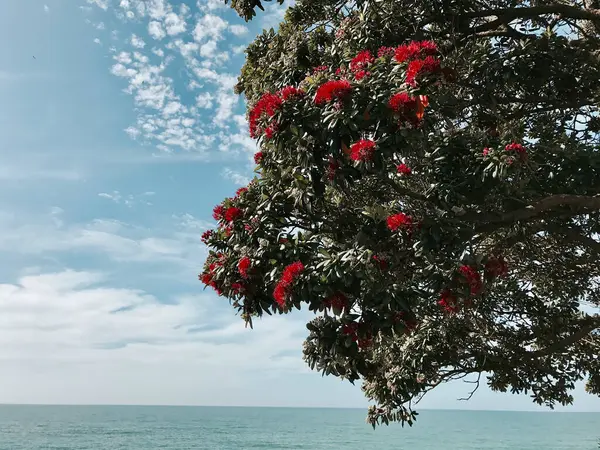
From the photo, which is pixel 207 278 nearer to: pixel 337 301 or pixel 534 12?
pixel 337 301

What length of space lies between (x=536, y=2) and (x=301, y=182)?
502 centimetres

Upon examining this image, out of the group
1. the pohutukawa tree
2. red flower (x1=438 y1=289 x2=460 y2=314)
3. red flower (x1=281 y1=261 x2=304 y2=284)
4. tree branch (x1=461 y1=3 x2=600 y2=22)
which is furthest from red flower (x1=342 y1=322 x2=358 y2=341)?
tree branch (x1=461 y1=3 x2=600 y2=22)

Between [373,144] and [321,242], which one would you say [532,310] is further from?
[373,144]

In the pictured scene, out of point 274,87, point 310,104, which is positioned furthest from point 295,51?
point 310,104

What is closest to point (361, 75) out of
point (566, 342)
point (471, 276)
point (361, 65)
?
point (361, 65)

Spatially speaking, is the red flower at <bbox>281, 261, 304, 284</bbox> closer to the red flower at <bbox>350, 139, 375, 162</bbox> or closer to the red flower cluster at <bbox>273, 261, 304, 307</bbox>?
the red flower cluster at <bbox>273, 261, 304, 307</bbox>

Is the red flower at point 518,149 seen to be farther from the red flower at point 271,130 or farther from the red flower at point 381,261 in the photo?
the red flower at point 271,130

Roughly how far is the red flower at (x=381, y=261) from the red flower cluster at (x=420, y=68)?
66.2 inches

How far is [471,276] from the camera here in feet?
18.2

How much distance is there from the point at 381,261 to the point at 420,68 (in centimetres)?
187

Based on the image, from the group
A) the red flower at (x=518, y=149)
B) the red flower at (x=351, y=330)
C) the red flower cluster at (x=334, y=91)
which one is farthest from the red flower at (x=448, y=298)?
the red flower cluster at (x=334, y=91)

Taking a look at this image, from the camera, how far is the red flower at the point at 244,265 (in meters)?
5.67

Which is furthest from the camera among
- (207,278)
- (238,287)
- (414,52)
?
(207,278)

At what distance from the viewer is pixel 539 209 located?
6.03m
